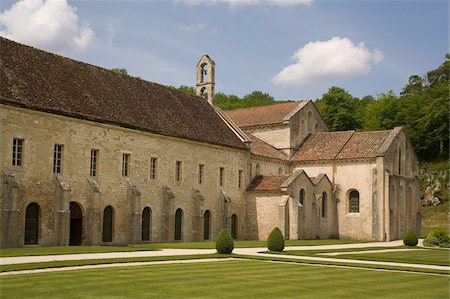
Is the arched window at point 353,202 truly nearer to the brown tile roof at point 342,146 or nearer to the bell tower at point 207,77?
the brown tile roof at point 342,146

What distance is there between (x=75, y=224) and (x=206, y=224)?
12335mm

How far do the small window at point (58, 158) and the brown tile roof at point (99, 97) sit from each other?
198 centimetres

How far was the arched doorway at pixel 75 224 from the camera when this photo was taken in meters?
32.7

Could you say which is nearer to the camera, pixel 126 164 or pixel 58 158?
pixel 58 158

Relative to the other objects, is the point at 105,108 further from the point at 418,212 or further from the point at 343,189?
the point at 418,212

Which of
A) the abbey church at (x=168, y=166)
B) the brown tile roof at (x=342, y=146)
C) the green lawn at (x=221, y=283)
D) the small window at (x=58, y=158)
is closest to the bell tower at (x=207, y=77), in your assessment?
the abbey church at (x=168, y=166)

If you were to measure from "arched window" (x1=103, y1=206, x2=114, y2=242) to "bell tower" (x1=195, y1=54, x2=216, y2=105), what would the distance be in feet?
61.1

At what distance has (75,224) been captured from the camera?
33031mm

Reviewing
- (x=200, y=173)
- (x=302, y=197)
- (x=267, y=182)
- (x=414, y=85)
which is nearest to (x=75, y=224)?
(x=200, y=173)

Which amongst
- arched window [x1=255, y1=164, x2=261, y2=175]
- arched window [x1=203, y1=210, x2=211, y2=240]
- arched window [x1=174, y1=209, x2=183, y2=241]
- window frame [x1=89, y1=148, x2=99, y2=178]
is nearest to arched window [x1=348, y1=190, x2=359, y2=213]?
arched window [x1=255, y1=164, x2=261, y2=175]

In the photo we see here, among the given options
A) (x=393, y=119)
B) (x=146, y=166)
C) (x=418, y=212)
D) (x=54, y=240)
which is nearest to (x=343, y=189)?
(x=418, y=212)

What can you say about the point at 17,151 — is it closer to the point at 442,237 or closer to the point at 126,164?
the point at 126,164

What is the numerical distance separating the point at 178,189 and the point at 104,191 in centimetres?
720

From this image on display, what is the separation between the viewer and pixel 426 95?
304ft
